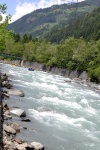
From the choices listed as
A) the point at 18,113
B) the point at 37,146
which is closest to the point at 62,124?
the point at 18,113

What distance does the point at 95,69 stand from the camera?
88438 mm

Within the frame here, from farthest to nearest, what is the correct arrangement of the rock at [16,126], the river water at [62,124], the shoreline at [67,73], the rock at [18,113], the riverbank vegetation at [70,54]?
the riverbank vegetation at [70,54] < the shoreline at [67,73] < the rock at [18,113] < the rock at [16,126] < the river water at [62,124]

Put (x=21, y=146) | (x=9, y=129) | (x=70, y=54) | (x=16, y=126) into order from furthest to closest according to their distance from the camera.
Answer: (x=70, y=54)
(x=16, y=126)
(x=9, y=129)
(x=21, y=146)

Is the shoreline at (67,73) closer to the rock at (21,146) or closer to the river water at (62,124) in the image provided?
the river water at (62,124)

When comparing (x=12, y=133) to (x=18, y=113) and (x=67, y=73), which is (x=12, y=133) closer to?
(x=18, y=113)

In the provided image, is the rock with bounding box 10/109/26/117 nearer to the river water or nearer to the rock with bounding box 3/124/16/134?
the river water

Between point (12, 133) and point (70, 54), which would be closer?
point (12, 133)

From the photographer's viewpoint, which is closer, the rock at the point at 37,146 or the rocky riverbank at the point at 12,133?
the rocky riverbank at the point at 12,133

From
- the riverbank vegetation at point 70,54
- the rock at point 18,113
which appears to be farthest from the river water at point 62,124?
the riverbank vegetation at point 70,54

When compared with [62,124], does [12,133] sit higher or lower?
higher

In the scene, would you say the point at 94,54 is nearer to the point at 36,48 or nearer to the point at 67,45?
the point at 67,45

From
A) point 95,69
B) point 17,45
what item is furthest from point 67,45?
point 17,45

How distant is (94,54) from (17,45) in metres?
72.5

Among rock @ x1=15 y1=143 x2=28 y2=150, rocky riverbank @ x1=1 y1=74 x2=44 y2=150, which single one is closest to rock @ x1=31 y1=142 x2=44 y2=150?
rocky riverbank @ x1=1 y1=74 x2=44 y2=150
